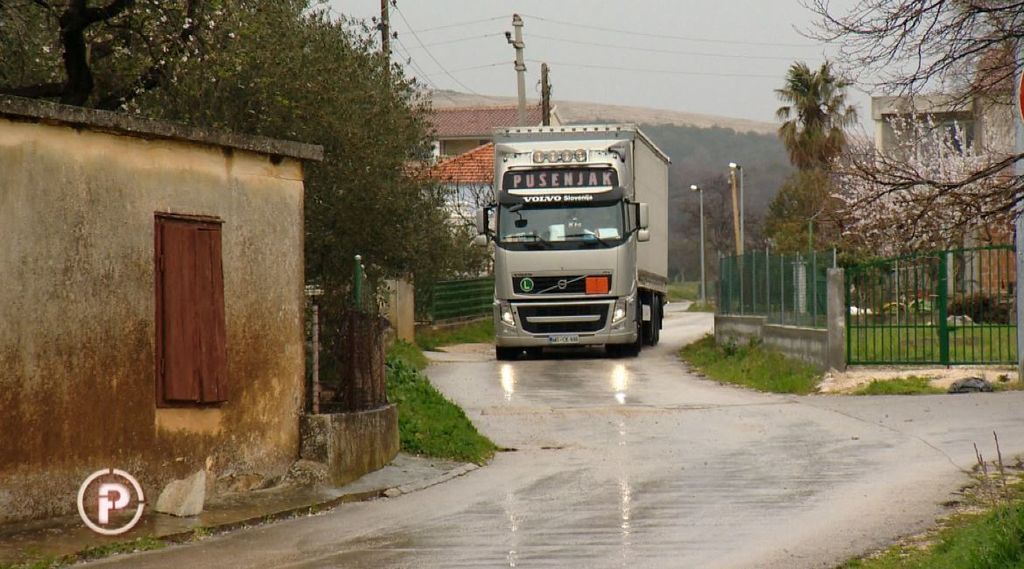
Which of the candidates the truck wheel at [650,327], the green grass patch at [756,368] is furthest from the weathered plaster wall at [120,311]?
the truck wheel at [650,327]

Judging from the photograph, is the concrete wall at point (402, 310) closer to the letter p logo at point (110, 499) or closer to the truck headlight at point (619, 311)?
the truck headlight at point (619, 311)

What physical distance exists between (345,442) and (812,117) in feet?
173

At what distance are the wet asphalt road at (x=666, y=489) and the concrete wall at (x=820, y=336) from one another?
4.58ft

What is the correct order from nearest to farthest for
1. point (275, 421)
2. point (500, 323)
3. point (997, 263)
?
1. point (275, 421)
2. point (997, 263)
3. point (500, 323)

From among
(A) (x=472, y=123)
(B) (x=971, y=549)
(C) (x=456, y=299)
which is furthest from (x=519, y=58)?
(A) (x=472, y=123)

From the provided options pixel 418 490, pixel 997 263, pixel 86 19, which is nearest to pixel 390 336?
pixel 997 263

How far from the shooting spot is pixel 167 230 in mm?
12008

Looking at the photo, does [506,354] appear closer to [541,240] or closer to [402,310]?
[541,240]

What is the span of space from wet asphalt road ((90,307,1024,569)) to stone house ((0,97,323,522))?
3.69 ft

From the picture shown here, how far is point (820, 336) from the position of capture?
23406 mm

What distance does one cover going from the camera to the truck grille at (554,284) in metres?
28.5

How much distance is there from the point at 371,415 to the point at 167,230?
125 inches

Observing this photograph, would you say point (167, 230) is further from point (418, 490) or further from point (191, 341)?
point (418, 490)

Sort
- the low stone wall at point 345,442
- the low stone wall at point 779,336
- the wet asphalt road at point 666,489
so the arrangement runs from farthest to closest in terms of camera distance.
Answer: the low stone wall at point 779,336, the low stone wall at point 345,442, the wet asphalt road at point 666,489
